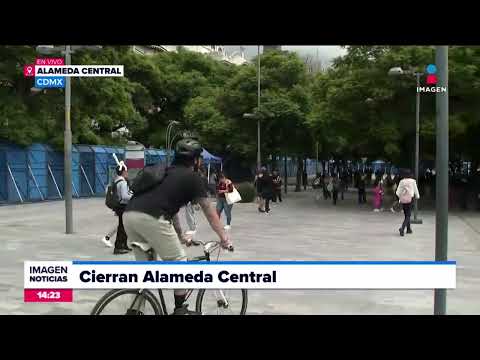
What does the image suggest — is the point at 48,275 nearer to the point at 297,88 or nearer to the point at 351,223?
the point at 351,223

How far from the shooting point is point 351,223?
19188 millimetres

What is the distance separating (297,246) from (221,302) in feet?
24.3

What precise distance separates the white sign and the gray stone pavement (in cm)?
71

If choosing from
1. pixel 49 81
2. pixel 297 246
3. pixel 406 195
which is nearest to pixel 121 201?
pixel 49 81

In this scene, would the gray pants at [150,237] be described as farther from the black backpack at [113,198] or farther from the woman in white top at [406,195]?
the woman in white top at [406,195]

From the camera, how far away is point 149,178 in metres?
5.00

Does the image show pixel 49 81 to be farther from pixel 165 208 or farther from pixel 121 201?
pixel 165 208

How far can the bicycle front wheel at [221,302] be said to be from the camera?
18.3ft

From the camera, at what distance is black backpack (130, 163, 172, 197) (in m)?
4.98

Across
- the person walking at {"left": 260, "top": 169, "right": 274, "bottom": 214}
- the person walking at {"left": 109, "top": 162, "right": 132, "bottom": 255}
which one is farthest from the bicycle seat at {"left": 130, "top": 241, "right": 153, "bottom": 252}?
the person walking at {"left": 260, "top": 169, "right": 274, "bottom": 214}

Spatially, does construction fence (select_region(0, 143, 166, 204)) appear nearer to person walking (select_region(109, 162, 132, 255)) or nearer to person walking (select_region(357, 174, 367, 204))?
person walking (select_region(357, 174, 367, 204))

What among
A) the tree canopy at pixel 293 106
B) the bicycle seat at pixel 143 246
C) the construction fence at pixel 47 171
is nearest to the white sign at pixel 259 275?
the bicycle seat at pixel 143 246
